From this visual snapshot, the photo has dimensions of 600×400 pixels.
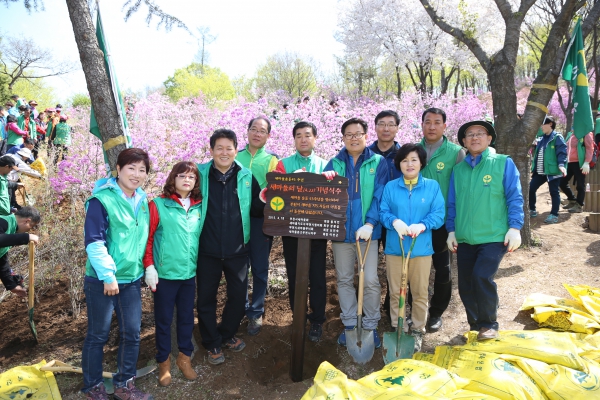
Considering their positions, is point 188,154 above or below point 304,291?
above

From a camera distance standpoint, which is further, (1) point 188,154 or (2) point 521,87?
(2) point 521,87

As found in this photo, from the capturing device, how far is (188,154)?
5.64m

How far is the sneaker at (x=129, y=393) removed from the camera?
114 inches

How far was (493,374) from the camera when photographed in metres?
2.51

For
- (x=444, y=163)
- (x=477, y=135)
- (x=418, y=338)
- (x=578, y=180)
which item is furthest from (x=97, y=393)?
(x=578, y=180)

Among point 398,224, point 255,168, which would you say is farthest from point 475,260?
point 255,168

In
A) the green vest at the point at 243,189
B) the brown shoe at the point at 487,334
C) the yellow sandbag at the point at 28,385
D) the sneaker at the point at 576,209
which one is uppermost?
the green vest at the point at 243,189

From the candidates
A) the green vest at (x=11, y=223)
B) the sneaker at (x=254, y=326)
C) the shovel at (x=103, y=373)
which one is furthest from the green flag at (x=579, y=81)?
the green vest at (x=11, y=223)

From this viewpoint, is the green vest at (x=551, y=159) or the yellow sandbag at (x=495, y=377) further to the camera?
the green vest at (x=551, y=159)

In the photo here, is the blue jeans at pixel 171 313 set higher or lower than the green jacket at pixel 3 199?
lower

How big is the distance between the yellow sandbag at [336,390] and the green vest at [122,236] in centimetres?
151

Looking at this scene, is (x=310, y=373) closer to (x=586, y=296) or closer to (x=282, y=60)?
(x=586, y=296)

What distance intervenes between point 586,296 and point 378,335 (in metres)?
2.13

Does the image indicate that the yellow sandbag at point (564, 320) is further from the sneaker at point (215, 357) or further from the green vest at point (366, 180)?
the sneaker at point (215, 357)
